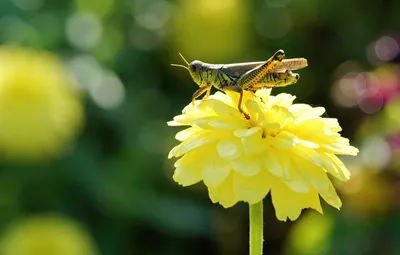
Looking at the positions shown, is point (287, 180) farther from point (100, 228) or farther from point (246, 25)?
point (246, 25)

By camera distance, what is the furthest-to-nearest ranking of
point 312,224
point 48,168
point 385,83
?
point 48,168
point 385,83
point 312,224

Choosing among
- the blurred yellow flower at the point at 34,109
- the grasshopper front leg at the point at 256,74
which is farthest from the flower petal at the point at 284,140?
the blurred yellow flower at the point at 34,109

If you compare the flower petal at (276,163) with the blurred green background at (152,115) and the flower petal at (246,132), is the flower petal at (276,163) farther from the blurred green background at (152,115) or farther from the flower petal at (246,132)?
the blurred green background at (152,115)

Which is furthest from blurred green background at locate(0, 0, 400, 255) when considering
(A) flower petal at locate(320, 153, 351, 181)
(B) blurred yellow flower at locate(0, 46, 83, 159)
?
(A) flower petal at locate(320, 153, 351, 181)

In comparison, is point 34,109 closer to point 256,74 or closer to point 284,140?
point 256,74

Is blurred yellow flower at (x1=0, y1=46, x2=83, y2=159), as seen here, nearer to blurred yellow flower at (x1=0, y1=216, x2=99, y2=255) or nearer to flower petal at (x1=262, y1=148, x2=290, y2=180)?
blurred yellow flower at (x1=0, y1=216, x2=99, y2=255)

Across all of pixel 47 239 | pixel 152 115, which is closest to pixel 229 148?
pixel 47 239

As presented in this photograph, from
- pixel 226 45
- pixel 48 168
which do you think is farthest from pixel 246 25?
pixel 48 168

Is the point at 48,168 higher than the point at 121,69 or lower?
lower
